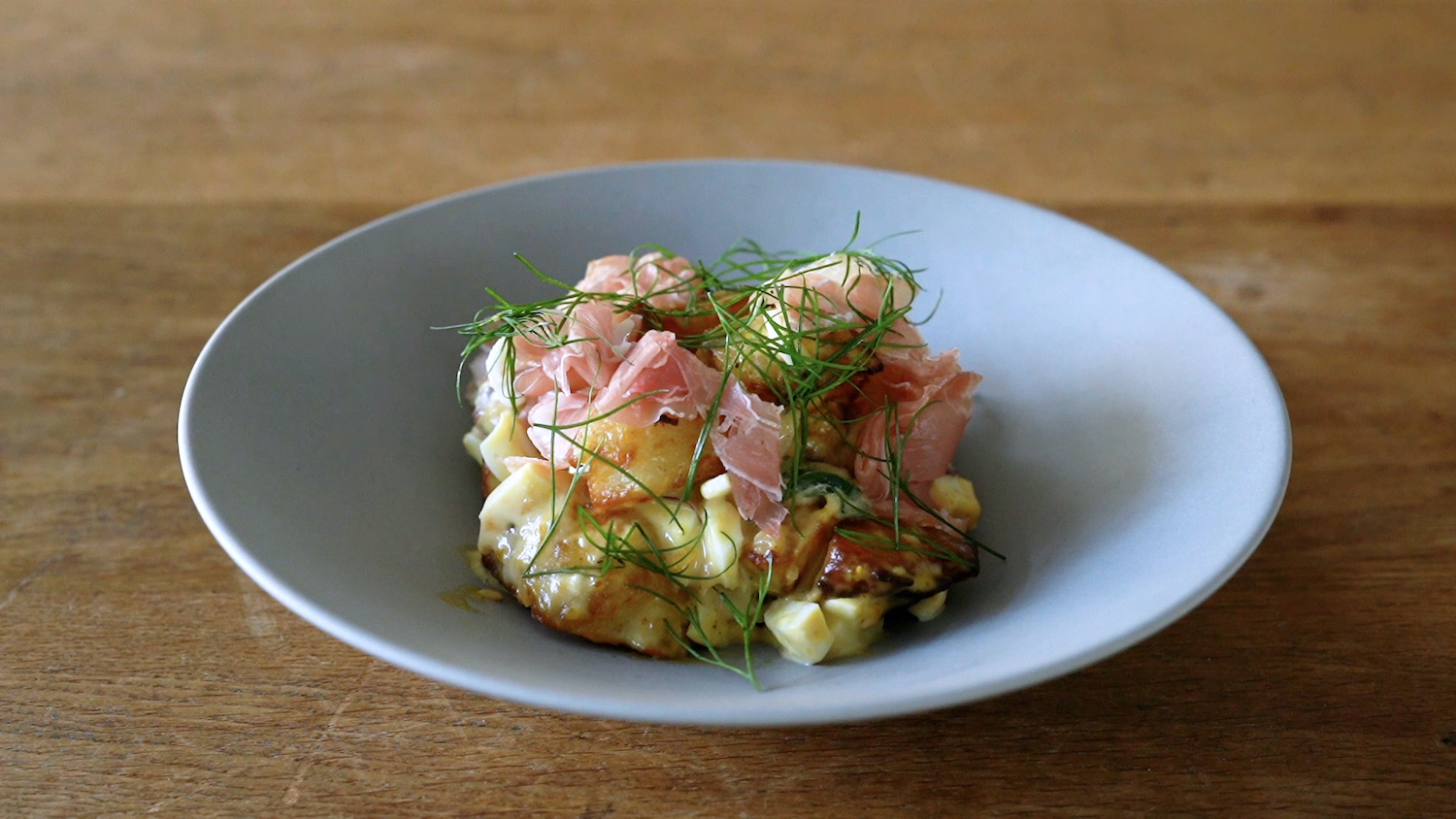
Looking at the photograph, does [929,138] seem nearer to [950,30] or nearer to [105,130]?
[950,30]

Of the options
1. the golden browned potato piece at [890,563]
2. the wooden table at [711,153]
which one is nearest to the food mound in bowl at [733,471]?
the golden browned potato piece at [890,563]

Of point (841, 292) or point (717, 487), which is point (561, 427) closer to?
point (717, 487)

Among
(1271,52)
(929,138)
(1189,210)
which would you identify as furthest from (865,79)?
(1271,52)

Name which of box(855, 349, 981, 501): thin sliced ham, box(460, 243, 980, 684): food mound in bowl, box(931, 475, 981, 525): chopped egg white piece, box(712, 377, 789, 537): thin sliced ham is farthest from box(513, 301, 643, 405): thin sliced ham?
box(931, 475, 981, 525): chopped egg white piece

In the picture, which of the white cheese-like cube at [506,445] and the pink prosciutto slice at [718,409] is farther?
the white cheese-like cube at [506,445]

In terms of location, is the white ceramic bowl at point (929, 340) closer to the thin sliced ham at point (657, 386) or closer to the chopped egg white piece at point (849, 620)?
the chopped egg white piece at point (849, 620)

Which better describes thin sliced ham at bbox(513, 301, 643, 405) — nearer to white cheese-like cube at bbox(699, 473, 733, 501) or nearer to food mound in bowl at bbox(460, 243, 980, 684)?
food mound in bowl at bbox(460, 243, 980, 684)

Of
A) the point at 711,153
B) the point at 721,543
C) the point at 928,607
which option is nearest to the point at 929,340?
the point at 928,607
